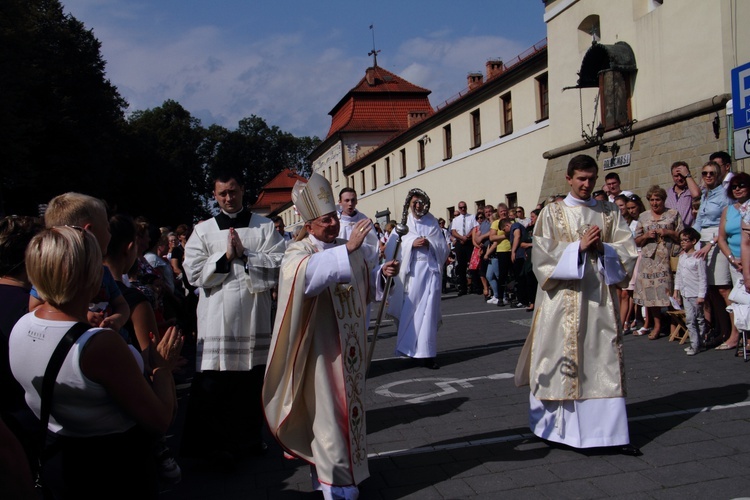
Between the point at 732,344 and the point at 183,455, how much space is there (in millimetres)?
6465

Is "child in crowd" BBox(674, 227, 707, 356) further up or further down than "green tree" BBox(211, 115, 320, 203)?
further down

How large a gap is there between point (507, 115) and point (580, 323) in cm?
2209

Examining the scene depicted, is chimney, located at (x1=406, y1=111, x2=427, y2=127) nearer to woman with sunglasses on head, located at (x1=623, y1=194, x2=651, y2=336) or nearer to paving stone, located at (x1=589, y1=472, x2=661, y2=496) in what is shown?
woman with sunglasses on head, located at (x1=623, y1=194, x2=651, y2=336)

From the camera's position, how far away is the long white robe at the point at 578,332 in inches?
192

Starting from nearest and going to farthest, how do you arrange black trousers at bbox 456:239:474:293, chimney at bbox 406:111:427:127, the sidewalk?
the sidewalk < black trousers at bbox 456:239:474:293 < chimney at bbox 406:111:427:127

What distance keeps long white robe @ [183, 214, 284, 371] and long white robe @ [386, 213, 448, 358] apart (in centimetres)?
345

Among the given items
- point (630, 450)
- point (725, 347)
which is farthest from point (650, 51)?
point (630, 450)

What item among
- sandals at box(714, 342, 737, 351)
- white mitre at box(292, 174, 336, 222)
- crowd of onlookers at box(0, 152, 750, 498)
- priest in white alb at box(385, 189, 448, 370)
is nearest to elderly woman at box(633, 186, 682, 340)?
sandals at box(714, 342, 737, 351)

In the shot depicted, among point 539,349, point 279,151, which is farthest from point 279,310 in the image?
point 279,151

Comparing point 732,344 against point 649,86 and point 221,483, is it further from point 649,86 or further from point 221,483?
point 649,86

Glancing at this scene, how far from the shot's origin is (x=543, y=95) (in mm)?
23281

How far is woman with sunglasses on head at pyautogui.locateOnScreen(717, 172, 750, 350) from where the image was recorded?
7664 millimetres

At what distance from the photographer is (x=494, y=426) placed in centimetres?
566

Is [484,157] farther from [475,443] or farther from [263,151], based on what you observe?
[263,151]
